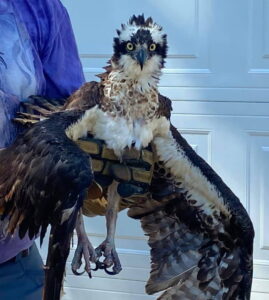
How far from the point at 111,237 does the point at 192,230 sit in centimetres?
39

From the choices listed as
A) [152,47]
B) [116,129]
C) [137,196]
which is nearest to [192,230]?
[137,196]

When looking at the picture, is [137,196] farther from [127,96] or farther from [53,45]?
[53,45]

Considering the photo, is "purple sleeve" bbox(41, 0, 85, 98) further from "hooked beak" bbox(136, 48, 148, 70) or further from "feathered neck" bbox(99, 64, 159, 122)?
"hooked beak" bbox(136, 48, 148, 70)

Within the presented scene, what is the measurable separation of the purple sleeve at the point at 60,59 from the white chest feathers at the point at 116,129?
165mm

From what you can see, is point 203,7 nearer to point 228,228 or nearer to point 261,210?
point 261,210

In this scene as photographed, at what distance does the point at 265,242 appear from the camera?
13.3 ft

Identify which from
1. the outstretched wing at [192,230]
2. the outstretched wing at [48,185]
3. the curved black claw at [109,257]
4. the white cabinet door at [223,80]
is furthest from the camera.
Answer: the white cabinet door at [223,80]

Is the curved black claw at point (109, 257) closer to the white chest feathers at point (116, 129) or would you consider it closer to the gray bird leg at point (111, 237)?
the gray bird leg at point (111, 237)

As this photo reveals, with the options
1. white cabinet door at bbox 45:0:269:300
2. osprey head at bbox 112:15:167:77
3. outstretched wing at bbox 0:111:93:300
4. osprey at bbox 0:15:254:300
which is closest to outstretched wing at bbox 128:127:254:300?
osprey at bbox 0:15:254:300

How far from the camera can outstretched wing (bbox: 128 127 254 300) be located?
2.57 metres

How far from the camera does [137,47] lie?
7.86 feet

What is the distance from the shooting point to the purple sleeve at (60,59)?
243 cm

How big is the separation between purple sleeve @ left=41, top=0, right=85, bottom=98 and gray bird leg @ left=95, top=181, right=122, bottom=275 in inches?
12.2

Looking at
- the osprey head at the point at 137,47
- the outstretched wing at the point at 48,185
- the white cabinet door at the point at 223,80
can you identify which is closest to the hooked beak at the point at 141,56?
the osprey head at the point at 137,47
